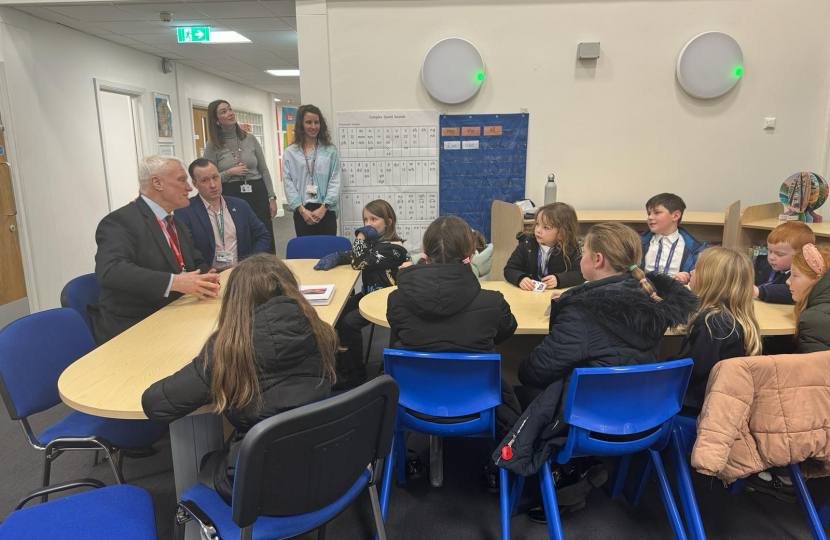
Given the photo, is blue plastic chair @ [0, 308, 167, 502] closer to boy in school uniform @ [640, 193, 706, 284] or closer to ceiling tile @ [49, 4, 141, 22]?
boy in school uniform @ [640, 193, 706, 284]

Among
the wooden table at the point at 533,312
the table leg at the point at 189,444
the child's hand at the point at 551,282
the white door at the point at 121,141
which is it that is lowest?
the table leg at the point at 189,444

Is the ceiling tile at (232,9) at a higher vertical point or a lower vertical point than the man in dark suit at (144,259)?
higher

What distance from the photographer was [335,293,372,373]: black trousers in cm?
289

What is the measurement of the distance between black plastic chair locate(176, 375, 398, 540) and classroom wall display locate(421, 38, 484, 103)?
10.8 ft

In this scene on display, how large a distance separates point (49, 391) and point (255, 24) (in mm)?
4552

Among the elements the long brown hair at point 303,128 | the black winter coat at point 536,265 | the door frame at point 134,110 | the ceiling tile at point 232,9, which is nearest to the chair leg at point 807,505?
the black winter coat at point 536,265

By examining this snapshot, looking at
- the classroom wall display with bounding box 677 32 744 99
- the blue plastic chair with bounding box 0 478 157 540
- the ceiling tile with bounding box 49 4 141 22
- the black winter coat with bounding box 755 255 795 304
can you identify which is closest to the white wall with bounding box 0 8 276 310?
the ceiling tile with bounding box 49 4 141 22

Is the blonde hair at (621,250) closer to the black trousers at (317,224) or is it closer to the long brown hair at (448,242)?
the long brown hair at (448,242)

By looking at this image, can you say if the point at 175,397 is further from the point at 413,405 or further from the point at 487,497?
the point at 487,497

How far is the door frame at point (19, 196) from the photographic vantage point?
4.19 metres

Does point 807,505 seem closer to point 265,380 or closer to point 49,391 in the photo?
point 265,380

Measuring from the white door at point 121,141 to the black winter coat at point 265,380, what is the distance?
5.79 m

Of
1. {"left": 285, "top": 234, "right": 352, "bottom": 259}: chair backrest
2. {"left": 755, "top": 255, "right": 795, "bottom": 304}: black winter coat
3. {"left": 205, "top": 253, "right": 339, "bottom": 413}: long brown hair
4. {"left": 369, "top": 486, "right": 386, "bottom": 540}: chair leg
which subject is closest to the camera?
{"left": 205, "top": 253, "right": 339, "bottom": 413}: long brown hair

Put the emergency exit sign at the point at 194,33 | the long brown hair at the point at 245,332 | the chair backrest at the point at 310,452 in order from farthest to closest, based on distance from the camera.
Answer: the emergency exit sign at the point at 194,33 → the long brown hair at the point at 245,332 → the chair backrest at the point at 310,452
